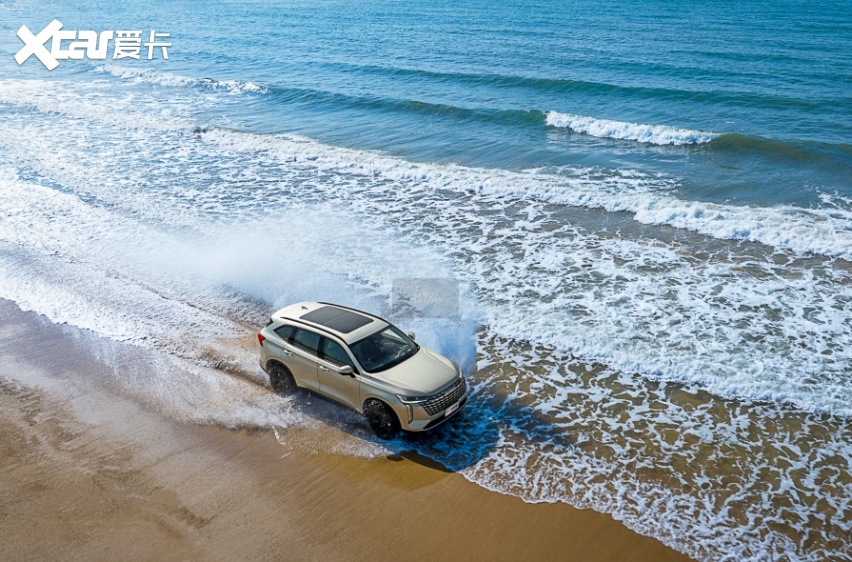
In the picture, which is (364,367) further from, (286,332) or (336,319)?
(286,332)

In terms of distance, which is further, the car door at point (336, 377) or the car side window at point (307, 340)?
the car side window at point (307, 340)

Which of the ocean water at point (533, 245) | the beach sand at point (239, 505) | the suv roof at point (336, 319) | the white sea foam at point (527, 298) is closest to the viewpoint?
the beach sand at point (239, 505)

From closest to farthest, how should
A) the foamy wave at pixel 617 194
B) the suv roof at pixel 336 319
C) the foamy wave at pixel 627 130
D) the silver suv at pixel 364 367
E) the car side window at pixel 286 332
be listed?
the silver suv at pixel 364 367 < the suv roof at pixel 336 319 < the car side window at pixel 286 332 < the foamy wave at pixel 617 194 < the foamy wave at pixel 627 130

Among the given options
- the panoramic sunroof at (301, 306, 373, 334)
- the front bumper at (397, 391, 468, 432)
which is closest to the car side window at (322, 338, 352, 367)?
the panoramic sunroof at (301, 306, 373, 334)

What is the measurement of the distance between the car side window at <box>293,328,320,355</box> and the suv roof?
0.53 ft

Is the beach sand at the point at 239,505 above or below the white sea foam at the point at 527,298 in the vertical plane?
below

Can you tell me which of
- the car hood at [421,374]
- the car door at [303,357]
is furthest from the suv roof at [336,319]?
the car hood at [421,374]

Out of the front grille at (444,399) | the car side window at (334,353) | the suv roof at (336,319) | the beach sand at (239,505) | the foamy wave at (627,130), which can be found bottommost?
the beach sand at (239,505)

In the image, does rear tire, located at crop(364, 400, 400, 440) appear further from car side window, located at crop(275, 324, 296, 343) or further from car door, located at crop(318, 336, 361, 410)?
car side window, located at crop(275, 324, 296, 343)

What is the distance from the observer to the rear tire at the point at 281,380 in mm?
12492

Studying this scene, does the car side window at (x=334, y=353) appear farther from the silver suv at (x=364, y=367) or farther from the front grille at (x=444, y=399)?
the front grille at (x=444, y=399)

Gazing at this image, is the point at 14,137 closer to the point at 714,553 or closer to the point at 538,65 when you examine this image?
the point at 538,65

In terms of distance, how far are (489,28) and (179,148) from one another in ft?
97.8

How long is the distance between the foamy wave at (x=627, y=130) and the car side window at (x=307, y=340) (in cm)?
1939
